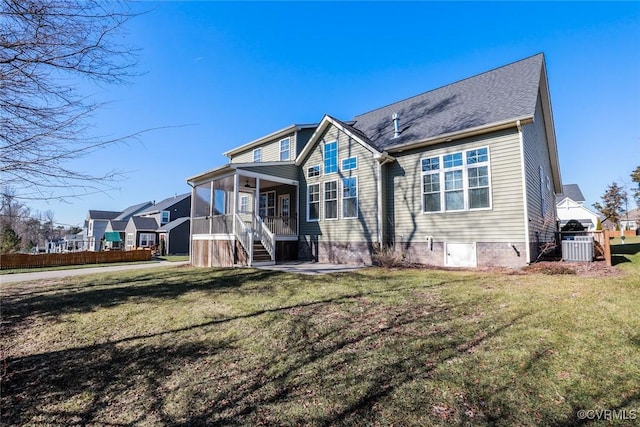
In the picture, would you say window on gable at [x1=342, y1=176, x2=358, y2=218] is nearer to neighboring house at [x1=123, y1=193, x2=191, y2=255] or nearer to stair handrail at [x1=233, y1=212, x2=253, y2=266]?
stair handrail at [x1=233, y1=212, x2=253, y2=266]

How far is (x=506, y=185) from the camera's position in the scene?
9.35 m

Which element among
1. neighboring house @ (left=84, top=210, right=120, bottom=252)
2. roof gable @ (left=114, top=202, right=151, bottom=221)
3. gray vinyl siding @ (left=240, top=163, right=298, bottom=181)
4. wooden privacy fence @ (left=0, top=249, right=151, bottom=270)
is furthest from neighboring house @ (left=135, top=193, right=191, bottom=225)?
gray vinyl siding @ (left=240, top=163, right=298, bottom=181)

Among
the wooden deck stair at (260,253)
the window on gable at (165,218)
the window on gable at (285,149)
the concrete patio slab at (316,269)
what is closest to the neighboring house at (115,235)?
the window on gable at (165,218)

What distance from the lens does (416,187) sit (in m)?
11.4

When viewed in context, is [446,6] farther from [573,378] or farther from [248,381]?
[248,381]

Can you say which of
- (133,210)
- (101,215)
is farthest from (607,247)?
(101,215)

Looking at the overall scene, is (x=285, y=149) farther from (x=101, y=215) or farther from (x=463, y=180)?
(x=101, y=215)

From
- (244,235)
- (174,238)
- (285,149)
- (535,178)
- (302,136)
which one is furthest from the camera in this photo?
(174,238)

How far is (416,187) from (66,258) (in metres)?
25.7

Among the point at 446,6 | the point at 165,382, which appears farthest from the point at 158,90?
the point at 446,6

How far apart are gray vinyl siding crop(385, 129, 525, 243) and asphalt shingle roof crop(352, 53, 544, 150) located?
2.05 feet

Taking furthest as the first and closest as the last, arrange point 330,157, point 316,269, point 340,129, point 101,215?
1. point 101,215
2. point 330,157
3. point 340,129
4. point 316,269

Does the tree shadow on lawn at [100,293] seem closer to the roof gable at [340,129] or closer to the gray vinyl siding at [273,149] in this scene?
the roof gable at [340,129]

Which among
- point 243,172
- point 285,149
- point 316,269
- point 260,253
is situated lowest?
point 316,269
